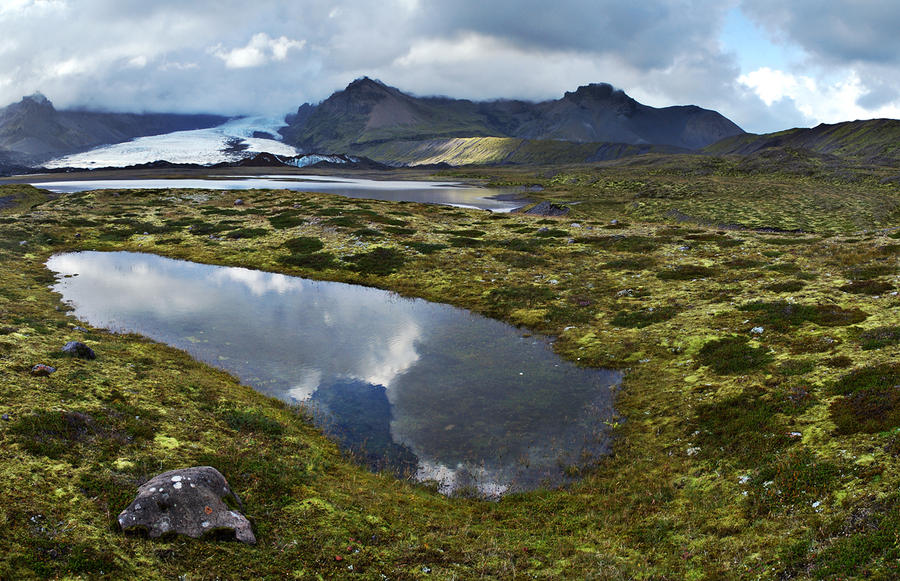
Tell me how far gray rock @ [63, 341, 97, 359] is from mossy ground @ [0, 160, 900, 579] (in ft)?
1.82

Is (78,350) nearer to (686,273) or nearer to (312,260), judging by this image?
(312,260)

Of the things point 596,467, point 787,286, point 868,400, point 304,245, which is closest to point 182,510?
point 596,467

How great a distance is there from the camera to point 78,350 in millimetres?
19125

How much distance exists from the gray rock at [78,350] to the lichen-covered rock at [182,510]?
10967 millimetres

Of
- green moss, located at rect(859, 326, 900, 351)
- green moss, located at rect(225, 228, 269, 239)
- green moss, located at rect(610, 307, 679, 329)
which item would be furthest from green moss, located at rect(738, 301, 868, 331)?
green moss, located at rect(225, 228, 269, 239)

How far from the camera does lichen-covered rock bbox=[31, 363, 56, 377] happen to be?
640 inches

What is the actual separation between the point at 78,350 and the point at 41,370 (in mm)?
2767

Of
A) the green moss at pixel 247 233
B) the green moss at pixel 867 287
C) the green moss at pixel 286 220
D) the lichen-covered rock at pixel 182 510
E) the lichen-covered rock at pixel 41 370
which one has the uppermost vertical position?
the green moss at pixel 286 220

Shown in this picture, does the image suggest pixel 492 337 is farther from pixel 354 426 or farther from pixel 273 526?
pixel 273 526

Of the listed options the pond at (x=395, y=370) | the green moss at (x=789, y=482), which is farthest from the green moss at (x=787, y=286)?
the green moss at (x=789, y=482)

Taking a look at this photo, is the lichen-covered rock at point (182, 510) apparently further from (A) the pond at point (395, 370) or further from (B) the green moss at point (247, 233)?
(B) the green moss at point (247, 233)

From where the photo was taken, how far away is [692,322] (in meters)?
26.0

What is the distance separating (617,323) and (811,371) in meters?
10.6

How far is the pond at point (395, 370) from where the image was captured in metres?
16.8
